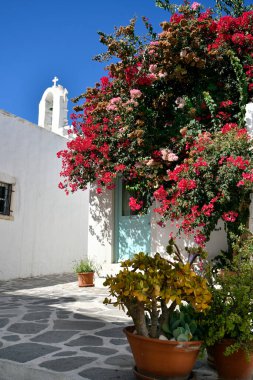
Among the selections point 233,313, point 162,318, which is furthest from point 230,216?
point 162,318

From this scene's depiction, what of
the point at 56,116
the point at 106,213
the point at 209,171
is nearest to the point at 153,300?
the point at 209,171

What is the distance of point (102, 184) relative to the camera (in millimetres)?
9211

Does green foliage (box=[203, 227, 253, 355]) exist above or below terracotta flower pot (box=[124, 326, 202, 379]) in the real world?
above

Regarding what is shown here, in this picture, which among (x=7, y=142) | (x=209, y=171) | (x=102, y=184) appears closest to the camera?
(x=209, y=171)

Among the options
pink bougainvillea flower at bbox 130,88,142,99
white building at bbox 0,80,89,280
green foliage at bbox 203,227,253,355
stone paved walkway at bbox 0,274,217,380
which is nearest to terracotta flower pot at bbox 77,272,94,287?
stone paved walkway at bbox 0,274,217,380

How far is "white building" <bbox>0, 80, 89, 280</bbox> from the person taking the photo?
462 inches

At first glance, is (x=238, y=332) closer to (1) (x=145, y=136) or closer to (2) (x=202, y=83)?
(1) (x=145, y=136)

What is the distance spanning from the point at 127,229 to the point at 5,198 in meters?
4.41

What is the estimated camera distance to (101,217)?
9820 mm

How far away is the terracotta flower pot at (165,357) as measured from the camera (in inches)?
117

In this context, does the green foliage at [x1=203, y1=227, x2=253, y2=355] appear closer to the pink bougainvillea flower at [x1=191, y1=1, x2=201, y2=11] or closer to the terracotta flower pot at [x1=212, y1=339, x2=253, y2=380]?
the terracotta flower pot at [x1=212, y1=339, x2=253, y2=380]

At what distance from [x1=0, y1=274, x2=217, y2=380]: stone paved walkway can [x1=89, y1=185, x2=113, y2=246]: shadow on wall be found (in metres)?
2.02

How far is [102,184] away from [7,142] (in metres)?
4.18

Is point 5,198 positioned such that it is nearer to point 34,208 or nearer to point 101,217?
point 34,208
